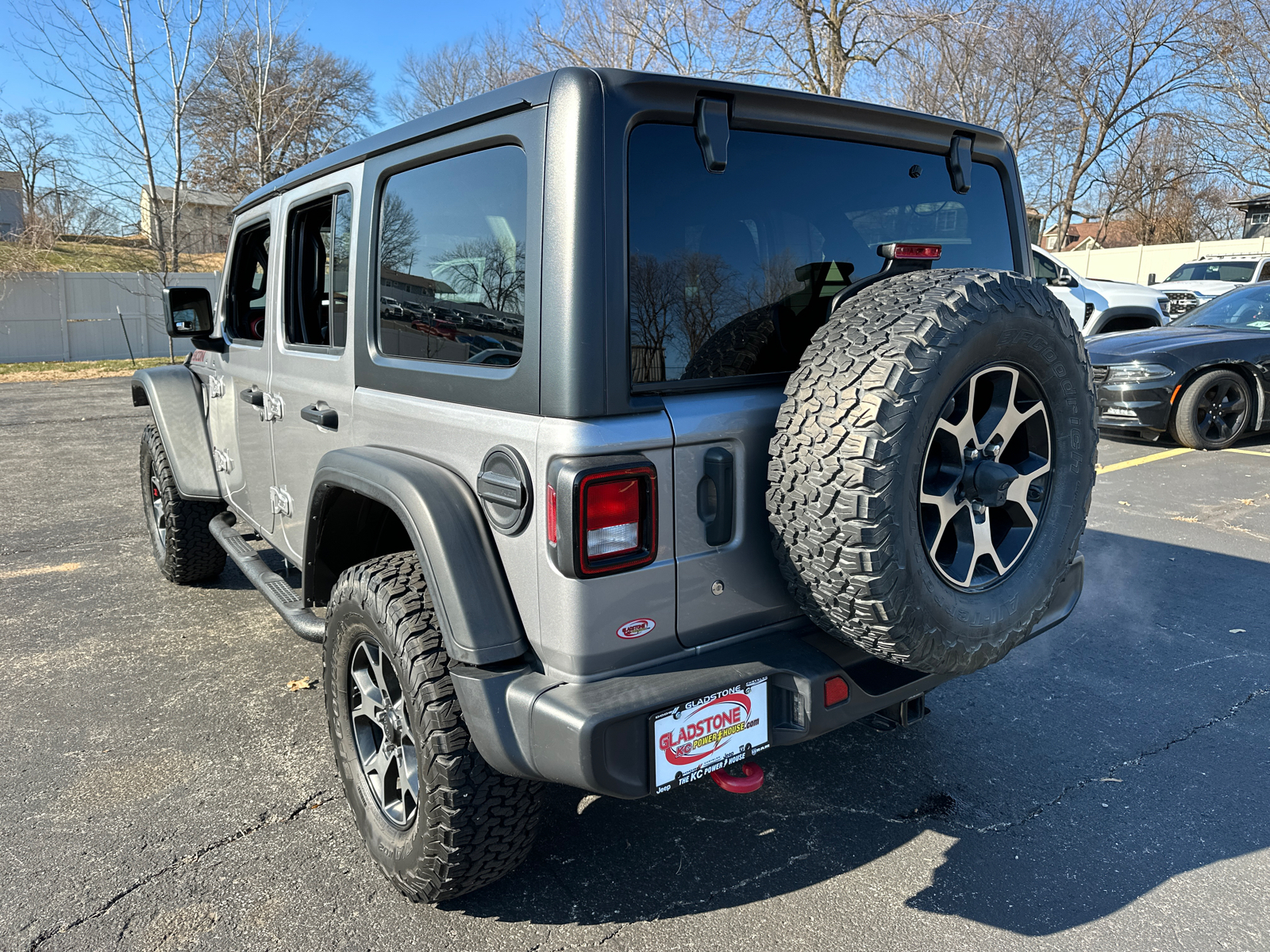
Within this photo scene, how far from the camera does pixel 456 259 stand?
2.38 meters

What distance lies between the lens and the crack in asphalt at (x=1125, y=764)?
9.00 ft

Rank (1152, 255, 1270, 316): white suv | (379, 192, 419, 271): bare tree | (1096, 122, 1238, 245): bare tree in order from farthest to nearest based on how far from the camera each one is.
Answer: (1096, 122, 1238, 245): bare tree < (1152, 255, 1270, 316): white suv < (379, 192, 419, 271): bare tree

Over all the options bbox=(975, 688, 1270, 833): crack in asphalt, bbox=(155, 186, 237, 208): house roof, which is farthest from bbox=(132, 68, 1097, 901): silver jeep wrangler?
bbox=(155, 186, 237, 208): house roof

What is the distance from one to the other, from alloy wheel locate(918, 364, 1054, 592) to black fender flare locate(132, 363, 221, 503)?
364cm

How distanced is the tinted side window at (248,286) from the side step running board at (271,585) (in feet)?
3.04

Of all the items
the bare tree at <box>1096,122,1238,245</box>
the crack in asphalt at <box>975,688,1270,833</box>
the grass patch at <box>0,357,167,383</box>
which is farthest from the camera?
the bare tree at <box>1096,122,1238,245</box>

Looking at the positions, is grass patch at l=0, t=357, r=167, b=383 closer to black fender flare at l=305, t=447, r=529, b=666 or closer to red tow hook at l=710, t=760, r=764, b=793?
black fender flare at l=305, t=447, r=529, b=666

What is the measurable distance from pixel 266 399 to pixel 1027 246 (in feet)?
9.58

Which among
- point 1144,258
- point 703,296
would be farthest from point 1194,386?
point 1144,258

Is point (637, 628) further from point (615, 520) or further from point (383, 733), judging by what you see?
point (383, 733)

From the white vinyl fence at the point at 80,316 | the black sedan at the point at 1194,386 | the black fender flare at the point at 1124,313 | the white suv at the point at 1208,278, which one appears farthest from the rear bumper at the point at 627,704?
the white vinyl fence at the point at 80,316

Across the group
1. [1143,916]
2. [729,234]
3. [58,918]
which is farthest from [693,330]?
[58,918]

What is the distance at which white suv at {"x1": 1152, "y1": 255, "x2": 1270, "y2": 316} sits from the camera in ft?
54.1

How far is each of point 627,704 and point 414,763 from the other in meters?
0.83
